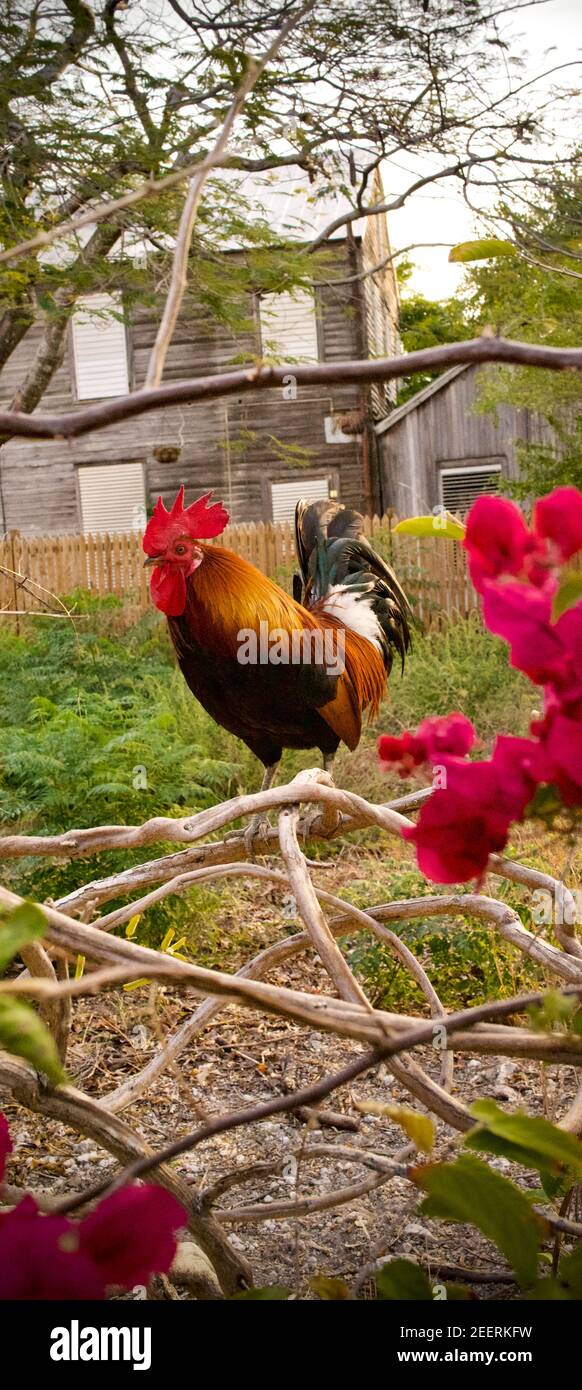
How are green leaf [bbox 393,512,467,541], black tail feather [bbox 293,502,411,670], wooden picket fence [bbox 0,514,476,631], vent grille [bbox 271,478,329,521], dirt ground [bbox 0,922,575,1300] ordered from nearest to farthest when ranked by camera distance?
1. green leaf [bbox 393,512,467,541]
2. dirt ground [bbox 0,922,575,1300]
3. black tail feather [bbox 293,502,411,670]
4. wooden picket fence [bbox 0,514,476,631]
5. vent grille [bbox 271,478,329,521]

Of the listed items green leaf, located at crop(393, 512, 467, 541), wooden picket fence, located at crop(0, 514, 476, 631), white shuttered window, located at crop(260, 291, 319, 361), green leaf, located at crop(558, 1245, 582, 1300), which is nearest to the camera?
green leaf, located at crop(558, 1245, 582, 1300)

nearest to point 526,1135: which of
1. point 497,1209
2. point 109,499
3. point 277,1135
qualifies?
point 497,1209

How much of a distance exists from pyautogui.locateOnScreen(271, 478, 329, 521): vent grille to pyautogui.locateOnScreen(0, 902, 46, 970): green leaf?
39.4ft

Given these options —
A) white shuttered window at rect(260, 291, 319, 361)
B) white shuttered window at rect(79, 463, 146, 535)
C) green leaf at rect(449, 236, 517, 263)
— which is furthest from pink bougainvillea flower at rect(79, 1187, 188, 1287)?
white shuttered window at rect(79, 463, 146, 535)

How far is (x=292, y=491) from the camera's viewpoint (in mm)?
12297

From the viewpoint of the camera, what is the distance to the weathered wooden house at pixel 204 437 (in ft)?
38.0

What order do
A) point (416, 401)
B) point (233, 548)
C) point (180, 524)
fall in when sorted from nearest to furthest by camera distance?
point (180, 524) < point (233, 548) < point (416, 401)

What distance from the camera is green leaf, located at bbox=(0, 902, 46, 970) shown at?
0.92 ft

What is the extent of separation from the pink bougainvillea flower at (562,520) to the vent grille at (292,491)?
1195 centimetres

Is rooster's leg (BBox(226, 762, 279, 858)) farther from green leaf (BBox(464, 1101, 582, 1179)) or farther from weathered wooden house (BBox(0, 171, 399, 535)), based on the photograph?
weathered wooden house (BBox(0, 171, 399, 535))

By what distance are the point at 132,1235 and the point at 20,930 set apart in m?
0.09

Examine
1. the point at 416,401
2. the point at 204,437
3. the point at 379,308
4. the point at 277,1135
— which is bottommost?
the point at 277,1135

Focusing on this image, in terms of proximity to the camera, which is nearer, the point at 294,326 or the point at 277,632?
the point at 277,632

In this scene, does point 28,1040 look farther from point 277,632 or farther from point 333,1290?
point 277,632
